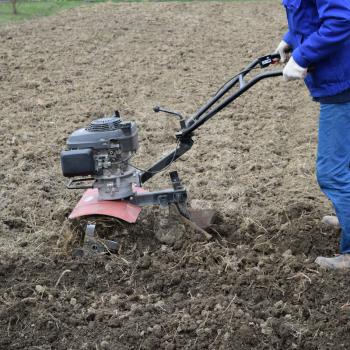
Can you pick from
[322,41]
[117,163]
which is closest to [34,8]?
[117,163]

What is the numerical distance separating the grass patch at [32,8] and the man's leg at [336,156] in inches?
426

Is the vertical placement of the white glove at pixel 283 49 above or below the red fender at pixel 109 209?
above

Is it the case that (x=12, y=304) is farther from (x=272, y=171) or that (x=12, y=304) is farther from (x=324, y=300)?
(x=272, y=171)

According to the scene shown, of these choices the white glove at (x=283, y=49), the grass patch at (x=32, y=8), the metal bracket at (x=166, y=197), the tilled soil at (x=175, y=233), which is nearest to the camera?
the tilled soil at (x=175, y=233)

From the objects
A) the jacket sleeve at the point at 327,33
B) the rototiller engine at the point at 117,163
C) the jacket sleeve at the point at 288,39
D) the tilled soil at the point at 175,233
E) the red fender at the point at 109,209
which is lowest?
the tilled soil at the point at 175,233

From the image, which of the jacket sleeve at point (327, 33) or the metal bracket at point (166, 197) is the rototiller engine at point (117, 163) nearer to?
the metal bracket at point (166, 197)

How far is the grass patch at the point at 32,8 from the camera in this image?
13664 millimetres

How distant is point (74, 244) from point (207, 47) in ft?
22.7

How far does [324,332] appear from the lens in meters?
3.31

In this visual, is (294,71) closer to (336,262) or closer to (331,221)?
(336,262)

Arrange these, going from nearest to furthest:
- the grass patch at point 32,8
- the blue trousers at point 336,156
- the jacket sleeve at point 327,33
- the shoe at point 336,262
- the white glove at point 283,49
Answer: the jacket sleeve at point 327,33 < the blue trousers at point 336,156 < the shoe at point 336,262 < the white glove at point 283,49 < the grass patch at point 32,8

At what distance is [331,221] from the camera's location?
4387 mm

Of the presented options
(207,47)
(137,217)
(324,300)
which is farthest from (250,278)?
(207,47)

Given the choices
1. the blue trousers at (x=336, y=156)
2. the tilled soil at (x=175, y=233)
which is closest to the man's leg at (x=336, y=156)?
the blue trousers at (x=336, y=156)
